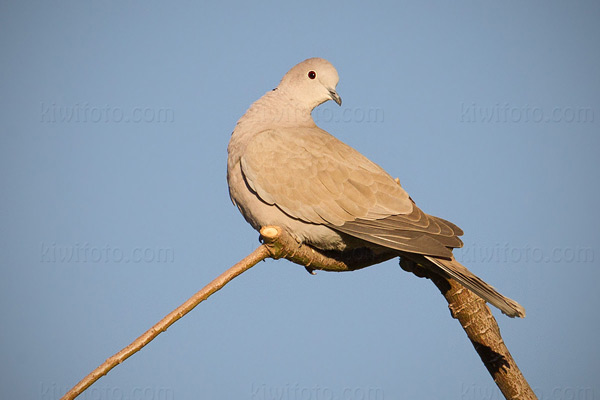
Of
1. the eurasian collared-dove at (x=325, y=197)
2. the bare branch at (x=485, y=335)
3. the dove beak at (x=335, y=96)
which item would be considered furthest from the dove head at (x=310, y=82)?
the bare branch at (x=485, y=335)

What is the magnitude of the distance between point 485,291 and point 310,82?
2767 mm

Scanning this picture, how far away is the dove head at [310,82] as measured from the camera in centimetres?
605

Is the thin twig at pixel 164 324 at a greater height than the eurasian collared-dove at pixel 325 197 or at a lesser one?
lesser

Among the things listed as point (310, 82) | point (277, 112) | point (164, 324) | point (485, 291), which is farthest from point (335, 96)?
point (164, 324)

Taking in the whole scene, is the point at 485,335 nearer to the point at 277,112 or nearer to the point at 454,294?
the point at 454,294

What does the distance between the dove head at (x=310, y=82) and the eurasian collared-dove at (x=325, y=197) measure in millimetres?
548

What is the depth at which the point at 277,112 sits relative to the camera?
5.85 meters

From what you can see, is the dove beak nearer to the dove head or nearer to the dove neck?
the dove head

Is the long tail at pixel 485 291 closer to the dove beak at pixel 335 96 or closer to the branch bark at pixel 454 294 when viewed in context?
the branch bark at pixel 454 294

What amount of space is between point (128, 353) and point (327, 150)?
8.43 ft

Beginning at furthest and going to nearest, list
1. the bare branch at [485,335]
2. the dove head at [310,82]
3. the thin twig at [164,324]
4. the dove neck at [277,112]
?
the dove head at [310,82] < the dove neck at [277,112] < the bare branch at [485,335] < the thin twig at [164,324]

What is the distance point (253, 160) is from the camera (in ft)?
16.8

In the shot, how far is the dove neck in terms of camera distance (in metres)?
5.70

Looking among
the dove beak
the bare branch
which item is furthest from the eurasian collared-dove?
the dove beak
